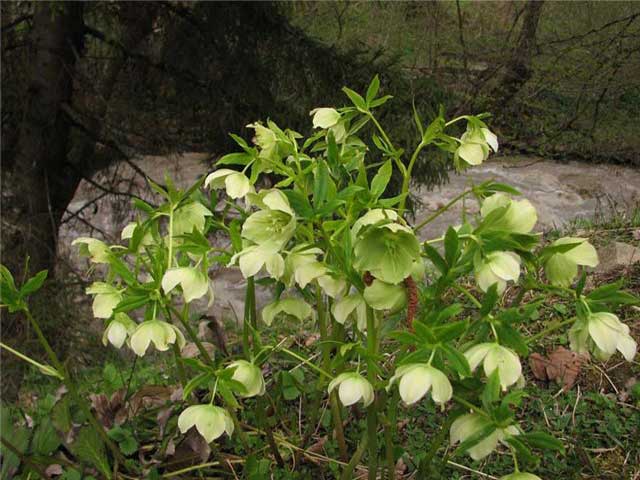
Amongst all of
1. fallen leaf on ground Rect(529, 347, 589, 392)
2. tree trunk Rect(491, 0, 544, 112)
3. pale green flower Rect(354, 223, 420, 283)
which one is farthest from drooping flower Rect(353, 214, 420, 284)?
tree trunk Rect(491, 0, 544, 112)

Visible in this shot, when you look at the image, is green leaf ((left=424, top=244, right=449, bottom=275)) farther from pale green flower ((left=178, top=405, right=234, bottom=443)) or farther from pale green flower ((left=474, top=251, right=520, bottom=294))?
pale green flower ((left=178, top=405, right=234, bottom=443))

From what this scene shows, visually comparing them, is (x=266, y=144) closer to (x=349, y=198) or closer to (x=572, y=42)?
(x=349, y=198)

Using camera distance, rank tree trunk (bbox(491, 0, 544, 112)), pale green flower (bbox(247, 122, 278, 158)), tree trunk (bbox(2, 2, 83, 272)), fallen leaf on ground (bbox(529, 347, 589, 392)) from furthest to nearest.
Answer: tree trunk (bbox(491, 0, 544, 112))
tree trunk (bbox(2, 2, 83, 272))
fallen leaf on ground (bbox(529, 347, 589, 392))
pale green flower (bbox(247, 122, 278, 158))

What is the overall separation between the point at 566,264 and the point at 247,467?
0.51 metres

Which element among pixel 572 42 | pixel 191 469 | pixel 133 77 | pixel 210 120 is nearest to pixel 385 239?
pixel 191 469

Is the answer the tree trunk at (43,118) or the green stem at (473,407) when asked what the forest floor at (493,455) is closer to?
the green stem at (473,407)

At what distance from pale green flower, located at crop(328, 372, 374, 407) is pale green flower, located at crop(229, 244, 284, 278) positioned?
0.45 ft

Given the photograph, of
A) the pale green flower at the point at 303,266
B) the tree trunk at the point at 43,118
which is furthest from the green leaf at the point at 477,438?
the tree trunk at the point at 43,118

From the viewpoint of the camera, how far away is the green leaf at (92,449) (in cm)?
105

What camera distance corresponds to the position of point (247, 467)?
3.39ft

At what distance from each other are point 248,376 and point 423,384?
25 centimetres

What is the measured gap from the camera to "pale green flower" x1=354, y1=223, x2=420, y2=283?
77 centimetres

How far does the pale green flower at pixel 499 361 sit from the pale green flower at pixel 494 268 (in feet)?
0.20

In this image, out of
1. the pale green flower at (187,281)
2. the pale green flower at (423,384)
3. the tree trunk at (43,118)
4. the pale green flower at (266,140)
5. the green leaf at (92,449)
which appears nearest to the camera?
the pale green flower at (423,384)
